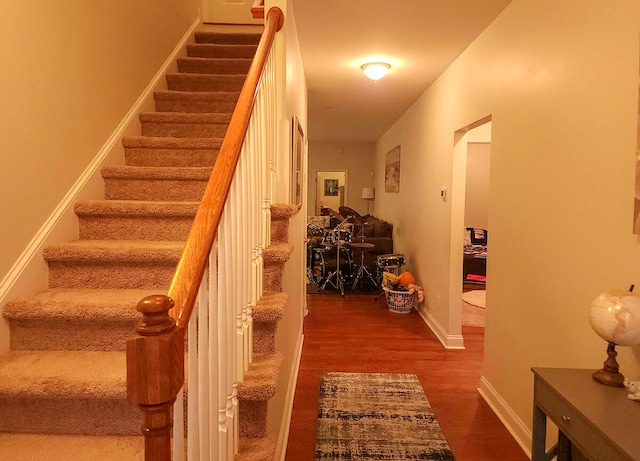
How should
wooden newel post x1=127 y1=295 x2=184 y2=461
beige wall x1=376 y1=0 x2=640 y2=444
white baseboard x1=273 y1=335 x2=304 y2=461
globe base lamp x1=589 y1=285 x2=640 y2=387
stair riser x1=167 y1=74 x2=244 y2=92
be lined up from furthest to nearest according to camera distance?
stair riser x1=167 y1=74 x2=244 y2=92
white baseboard x1=273 y1=335 x2=304 y2=461
beige wall x1=376 y1=0 x2=640 y2=444
globe base lamp x1=589 y1=285 x2=640 y2=387
wooden newel post x1=127 y1=295 x2=184 y2=461

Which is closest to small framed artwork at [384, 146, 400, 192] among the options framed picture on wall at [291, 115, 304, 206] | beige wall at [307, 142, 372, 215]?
beige wall at [307, 142, 372, 215]

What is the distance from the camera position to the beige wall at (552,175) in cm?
155

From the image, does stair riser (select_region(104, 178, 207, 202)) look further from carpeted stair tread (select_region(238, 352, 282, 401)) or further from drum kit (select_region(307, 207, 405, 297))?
drum kit (select_region(307, 207, 405, 297))

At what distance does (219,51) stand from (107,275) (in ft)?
9.57

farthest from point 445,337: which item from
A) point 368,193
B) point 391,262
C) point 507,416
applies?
point 368,193

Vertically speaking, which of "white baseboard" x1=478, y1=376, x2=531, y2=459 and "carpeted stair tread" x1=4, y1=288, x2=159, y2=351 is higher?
"carpeted stair tread" x1=4, y1=288, x2=159, y2=351

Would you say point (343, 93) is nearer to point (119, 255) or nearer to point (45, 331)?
point (119, 255)

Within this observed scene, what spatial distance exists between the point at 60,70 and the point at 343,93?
131 inches

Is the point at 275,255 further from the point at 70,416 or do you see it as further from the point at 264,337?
the point at 70,416

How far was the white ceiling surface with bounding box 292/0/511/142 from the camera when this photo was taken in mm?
2631

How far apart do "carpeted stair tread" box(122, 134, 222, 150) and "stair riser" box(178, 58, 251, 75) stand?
1.33m

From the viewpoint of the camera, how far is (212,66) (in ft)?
12.4

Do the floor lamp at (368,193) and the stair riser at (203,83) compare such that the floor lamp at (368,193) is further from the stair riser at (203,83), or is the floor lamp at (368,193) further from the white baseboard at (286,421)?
the white baseboard at (286,421)


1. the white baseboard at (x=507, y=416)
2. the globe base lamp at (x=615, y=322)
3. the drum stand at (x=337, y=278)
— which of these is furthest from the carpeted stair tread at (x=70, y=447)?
the drum stand at (x=337, y=278)
